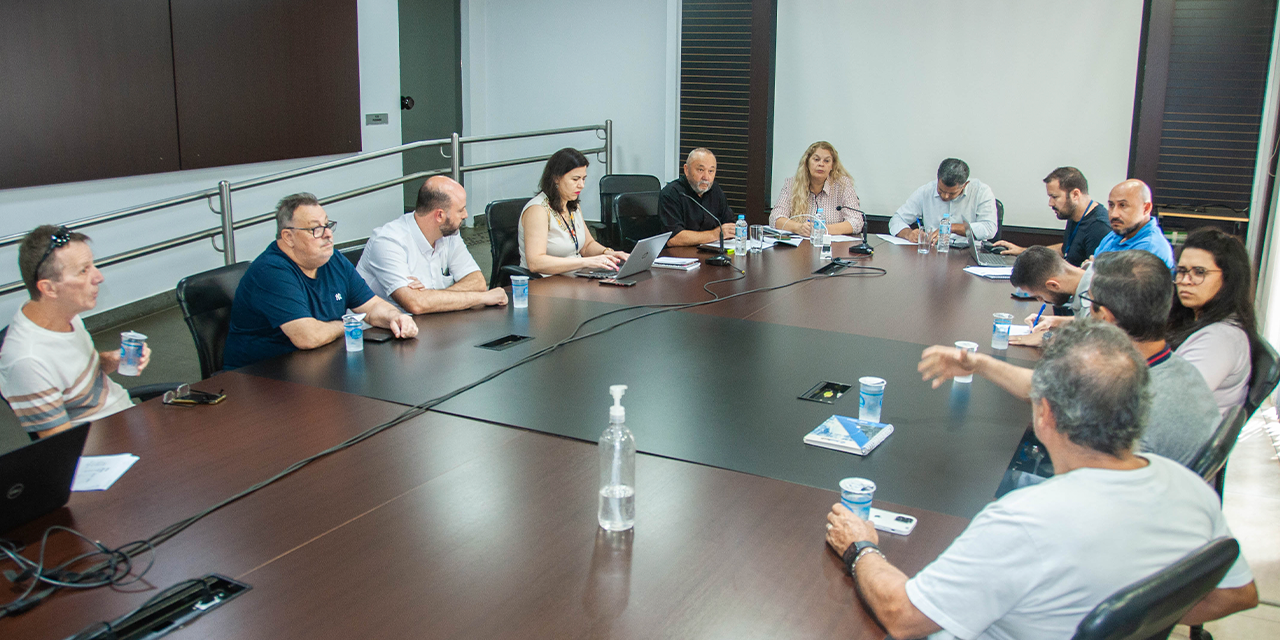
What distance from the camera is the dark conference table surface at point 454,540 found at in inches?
53.8

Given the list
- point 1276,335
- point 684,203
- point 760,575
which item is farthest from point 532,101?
point 760,575

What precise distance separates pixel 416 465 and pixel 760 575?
79cm

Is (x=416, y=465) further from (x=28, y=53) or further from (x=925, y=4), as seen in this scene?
(x=925, y=4)

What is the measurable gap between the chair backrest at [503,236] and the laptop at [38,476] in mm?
2764

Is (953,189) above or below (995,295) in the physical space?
above

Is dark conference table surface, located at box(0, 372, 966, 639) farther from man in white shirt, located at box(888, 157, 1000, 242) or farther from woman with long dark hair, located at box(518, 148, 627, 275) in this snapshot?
man in white shirt, located at box(888, 157, 1000, 242)

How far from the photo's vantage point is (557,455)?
6.48 feet

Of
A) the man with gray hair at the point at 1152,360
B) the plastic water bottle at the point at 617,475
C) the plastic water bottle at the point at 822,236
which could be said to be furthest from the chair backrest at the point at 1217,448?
the plastic water bottle at the point at 822,236

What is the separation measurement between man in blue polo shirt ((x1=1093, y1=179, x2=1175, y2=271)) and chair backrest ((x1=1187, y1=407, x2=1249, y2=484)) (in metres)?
1.94

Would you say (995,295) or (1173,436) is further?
(995,295)

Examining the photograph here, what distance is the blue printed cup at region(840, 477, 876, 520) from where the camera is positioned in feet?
5.34

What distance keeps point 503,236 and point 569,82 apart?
3611mm

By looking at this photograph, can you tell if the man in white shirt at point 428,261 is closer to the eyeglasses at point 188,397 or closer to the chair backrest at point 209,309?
the chair backrest at point 209,309

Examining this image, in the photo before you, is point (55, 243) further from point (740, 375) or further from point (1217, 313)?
point (1217, 313)
